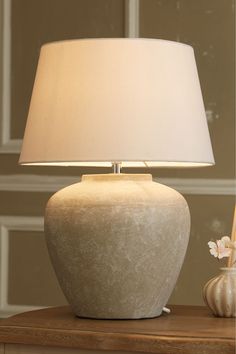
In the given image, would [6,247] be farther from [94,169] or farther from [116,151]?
[116,151]

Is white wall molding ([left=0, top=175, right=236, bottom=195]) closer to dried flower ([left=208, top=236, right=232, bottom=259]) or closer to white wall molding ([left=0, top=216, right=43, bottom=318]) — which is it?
white wall molding ([left=0, top=216, right=43, bottom=318])

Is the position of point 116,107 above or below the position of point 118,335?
above

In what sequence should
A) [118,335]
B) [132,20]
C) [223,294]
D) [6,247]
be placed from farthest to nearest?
[6,247] < [132,20] < [223,294] < [118,335]

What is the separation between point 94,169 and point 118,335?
1113mm

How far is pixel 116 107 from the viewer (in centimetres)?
148

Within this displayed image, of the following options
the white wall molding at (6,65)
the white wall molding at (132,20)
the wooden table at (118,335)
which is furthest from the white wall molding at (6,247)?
the wooden table at (118,335)

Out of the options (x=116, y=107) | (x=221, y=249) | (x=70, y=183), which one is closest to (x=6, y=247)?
(x=70, y=183)

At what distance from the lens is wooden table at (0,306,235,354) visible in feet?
4.54

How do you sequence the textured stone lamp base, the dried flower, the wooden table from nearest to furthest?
1. the wooden table
2. the textured stone lamp base
3. the dried flower

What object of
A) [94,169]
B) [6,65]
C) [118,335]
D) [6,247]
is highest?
[6,65]

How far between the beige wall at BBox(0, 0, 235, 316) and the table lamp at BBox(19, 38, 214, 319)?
83 cm

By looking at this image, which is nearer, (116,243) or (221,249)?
(116,243)

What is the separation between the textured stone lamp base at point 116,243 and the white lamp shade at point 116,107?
0.30 feet

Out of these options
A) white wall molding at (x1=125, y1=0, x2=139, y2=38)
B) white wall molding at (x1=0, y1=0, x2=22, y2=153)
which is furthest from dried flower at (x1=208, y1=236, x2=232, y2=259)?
white wall molding at (x1=0, y1=0, x2=22, y2=153)
